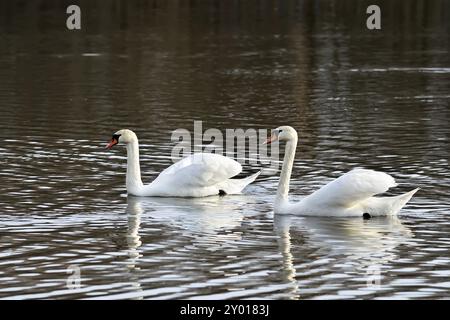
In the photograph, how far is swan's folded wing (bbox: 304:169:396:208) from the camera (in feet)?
53.7

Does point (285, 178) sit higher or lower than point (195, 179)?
higher

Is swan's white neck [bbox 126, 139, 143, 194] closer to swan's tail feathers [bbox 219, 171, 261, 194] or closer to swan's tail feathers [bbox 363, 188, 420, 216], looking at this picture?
swan's tail feathers [bbox 219, 171, 261, 194]

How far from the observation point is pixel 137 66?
122ft

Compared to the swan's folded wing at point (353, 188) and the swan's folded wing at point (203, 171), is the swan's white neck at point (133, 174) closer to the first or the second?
the swan's folded wing at point (203, 171)

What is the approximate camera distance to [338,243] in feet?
50.8

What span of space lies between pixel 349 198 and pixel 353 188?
0.26m

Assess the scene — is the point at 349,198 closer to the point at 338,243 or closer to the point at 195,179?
the point at 338,243

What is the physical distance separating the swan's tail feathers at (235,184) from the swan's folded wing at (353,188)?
76.3 inches

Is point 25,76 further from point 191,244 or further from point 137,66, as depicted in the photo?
point 191,244

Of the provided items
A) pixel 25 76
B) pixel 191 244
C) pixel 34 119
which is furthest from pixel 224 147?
pixel 25 76

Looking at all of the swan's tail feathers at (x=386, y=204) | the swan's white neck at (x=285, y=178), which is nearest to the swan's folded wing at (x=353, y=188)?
the swan's tail feathers at (x=386, y=204)

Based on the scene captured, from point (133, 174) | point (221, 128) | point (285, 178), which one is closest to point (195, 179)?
point (133, 174)

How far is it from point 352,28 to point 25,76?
58.3 feet

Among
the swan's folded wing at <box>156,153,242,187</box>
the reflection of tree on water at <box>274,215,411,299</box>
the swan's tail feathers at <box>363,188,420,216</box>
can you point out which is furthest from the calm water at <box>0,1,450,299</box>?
the swan's folded wing at <box>156,153,242,187</box>
